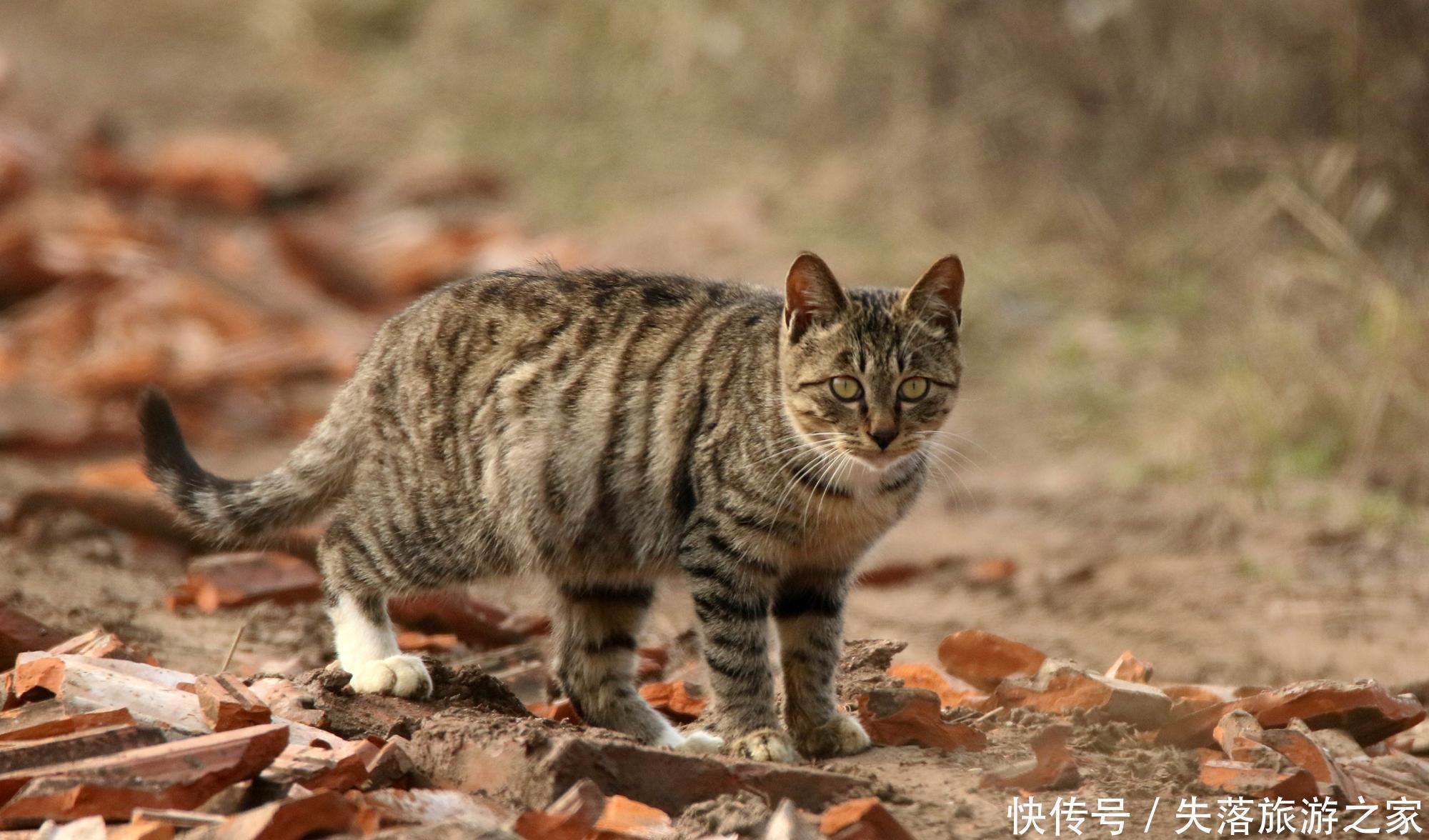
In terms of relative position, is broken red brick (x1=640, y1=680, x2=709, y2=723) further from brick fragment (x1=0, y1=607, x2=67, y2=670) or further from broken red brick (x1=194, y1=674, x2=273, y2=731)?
brick fragment (x1=0, y1=607, x2=67, y2=670)

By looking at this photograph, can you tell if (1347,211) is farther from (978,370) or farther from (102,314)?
(102,314)

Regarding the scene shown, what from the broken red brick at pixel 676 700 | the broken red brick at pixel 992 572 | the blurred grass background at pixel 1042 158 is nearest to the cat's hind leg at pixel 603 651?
the broken red brick at pixel 676 700

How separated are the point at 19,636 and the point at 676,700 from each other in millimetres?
1849

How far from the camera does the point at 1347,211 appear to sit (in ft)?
26.6

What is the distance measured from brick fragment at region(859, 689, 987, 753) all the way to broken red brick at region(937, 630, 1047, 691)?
0.52 m

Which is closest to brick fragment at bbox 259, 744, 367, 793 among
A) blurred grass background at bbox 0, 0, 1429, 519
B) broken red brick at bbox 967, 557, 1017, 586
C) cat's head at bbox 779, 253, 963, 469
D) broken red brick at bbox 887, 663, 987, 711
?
cat's head at bbox 779, 253, 963, 469

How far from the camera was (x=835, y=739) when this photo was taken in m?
3.93

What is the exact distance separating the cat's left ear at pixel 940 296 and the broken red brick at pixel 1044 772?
126cm

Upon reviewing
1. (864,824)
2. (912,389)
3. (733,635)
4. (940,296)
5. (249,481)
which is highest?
(940,296)

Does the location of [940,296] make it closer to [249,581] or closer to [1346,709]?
[1346,709]

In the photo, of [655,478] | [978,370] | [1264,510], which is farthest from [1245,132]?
[655,478]

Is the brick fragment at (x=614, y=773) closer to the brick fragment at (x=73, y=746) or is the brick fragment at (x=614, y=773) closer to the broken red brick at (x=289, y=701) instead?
the broken red brick at (x=289, y=701)

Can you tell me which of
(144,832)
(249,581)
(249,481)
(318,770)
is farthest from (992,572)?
(144,832)

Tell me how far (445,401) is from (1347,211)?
18.7 ft
